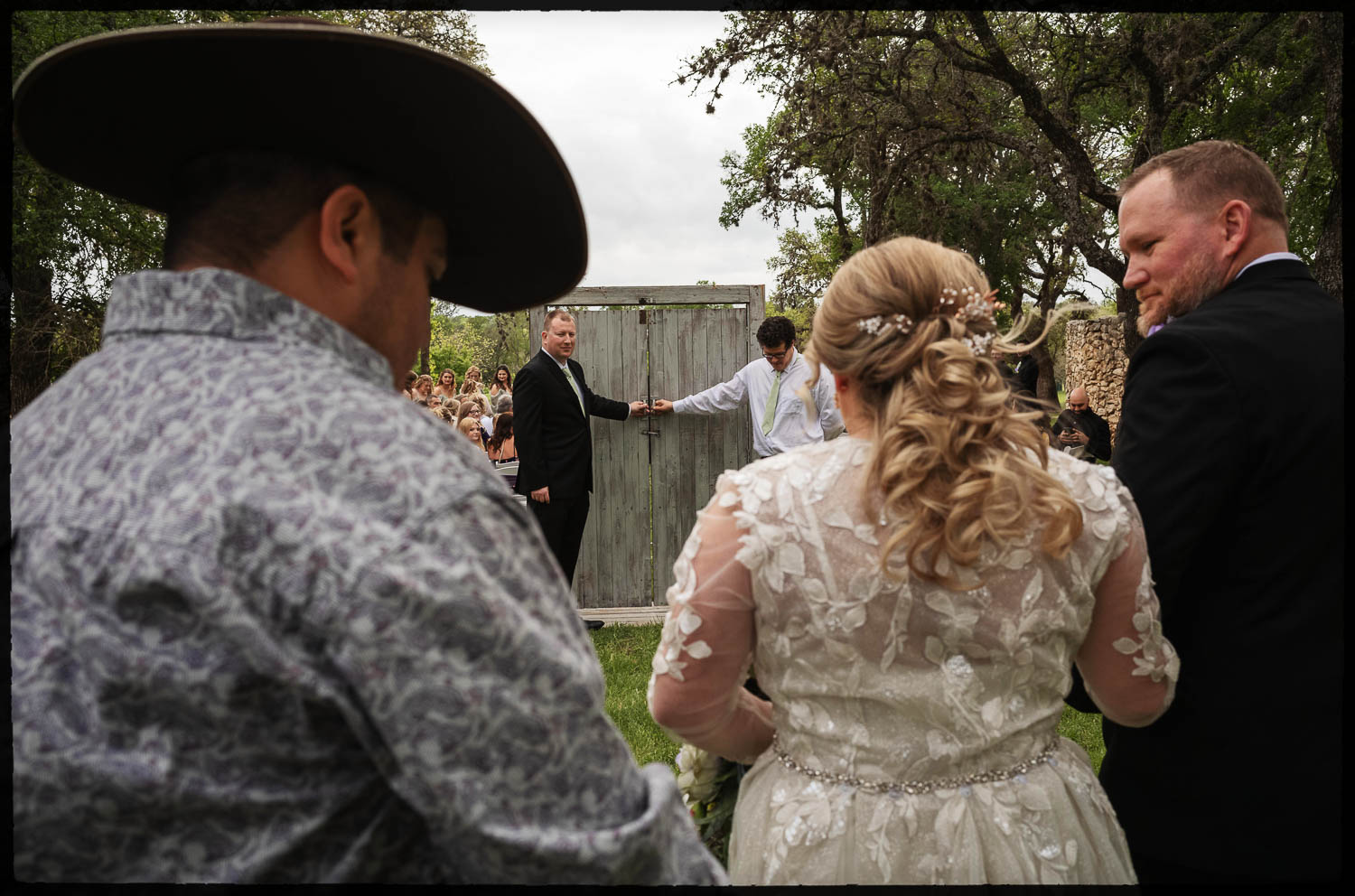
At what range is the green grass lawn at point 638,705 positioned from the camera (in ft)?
16.1

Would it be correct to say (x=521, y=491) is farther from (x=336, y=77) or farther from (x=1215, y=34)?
(x=1215, y=34)

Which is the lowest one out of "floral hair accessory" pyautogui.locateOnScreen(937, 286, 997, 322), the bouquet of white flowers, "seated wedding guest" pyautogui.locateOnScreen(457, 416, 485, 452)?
the bouquet of white flowers

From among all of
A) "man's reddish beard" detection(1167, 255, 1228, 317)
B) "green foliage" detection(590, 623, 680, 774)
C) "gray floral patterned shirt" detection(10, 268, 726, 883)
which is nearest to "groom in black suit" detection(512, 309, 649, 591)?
"green foliage" detection(590, 623, 680, 774)

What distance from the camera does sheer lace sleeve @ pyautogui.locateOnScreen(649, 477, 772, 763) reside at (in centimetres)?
169

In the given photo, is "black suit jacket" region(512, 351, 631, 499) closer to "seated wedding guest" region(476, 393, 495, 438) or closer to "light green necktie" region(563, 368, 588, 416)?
"light green necktie" region(563, 368, 588, 416)

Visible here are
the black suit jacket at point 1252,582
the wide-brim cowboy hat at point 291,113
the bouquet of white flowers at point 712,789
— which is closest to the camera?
the wide-brim cowboy hat at point 291,113

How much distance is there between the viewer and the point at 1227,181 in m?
2.34

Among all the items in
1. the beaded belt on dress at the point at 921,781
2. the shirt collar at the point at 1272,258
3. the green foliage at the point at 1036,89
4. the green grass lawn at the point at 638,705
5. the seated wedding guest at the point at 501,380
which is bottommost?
the green grass lawn at the point at 638,705

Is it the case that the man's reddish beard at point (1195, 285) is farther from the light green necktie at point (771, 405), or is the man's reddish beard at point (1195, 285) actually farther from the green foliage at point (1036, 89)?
the green foliage at point (1036, 89)

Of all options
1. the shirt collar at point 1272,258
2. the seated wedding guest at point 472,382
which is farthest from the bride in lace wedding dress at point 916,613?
the seated wedding guest at point 472,382

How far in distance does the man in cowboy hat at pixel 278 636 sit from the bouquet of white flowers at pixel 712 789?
118cm

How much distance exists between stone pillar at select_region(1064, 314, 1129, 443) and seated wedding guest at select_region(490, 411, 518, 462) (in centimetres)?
1858

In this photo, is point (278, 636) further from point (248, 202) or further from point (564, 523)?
point (564, 523)

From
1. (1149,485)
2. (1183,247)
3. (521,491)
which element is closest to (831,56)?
(521,491)
